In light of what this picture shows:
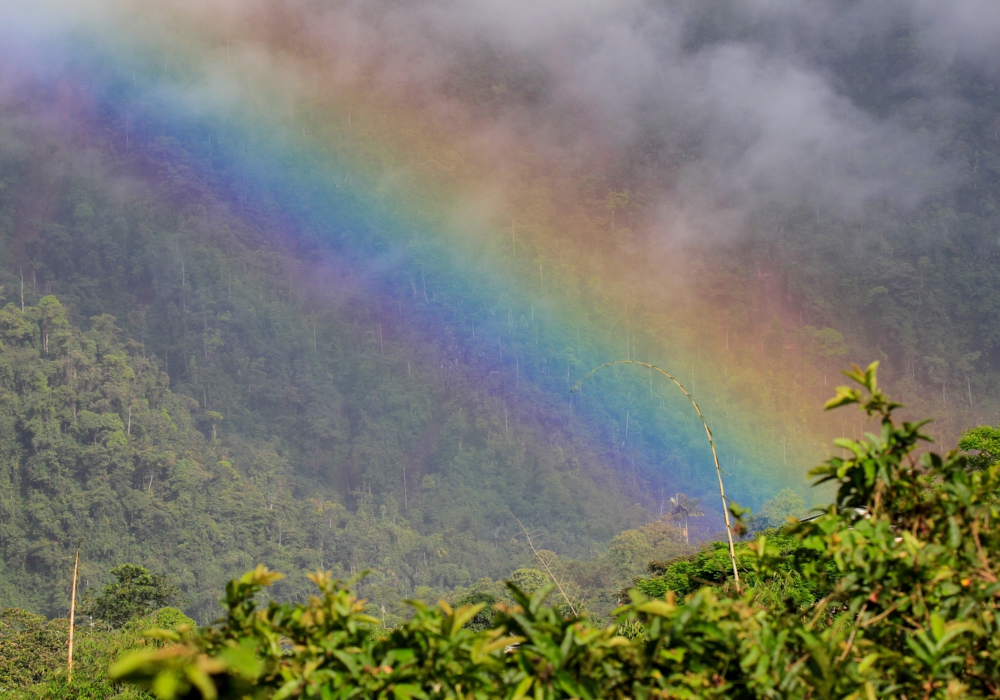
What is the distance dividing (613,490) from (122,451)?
5664cm

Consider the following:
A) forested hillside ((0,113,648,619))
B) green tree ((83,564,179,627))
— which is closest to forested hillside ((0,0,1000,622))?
forested hillside ((0,113,648,619))

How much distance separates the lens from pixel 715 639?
174cm

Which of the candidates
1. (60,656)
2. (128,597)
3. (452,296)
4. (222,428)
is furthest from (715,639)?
(452,296)

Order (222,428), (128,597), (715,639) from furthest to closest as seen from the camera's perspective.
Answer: (222,428)
(128,597)
(715,639)

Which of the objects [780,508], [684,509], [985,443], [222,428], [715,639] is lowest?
[715,639]


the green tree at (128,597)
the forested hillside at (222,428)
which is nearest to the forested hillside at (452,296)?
the forested hillside at (222,428)

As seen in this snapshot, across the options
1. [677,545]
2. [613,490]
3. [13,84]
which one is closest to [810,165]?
[613,490]

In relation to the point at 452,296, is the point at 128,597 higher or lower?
lower

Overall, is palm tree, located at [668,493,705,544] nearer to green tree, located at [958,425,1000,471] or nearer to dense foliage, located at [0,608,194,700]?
dense foliage, located at [0,608,194,700]

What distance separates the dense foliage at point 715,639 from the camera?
164cm

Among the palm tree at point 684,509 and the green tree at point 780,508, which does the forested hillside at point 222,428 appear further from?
the green tree at point 780,508

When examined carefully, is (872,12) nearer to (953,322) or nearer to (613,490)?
(953,322)

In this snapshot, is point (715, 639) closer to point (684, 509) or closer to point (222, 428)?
point (684, 509)

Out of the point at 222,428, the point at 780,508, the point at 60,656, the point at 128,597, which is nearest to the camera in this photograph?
the point at 60,656
